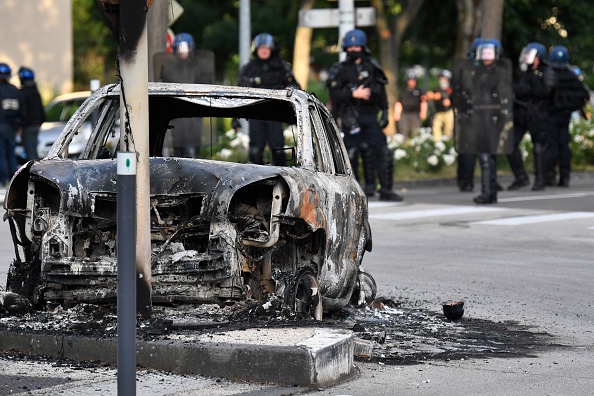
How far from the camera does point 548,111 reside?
22953mm

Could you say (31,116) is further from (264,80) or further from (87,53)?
(87,53)

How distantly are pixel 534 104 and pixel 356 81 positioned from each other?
14.7 ft

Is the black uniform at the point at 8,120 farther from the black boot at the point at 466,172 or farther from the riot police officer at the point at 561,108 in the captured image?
the riot police officer at the point at 561,108

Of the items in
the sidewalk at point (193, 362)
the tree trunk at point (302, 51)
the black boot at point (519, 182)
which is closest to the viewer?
the sidewalk at point (193, 362)

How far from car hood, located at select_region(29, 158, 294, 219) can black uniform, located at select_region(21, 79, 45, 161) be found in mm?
15398

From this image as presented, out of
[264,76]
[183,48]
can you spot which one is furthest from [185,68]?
[264,76]

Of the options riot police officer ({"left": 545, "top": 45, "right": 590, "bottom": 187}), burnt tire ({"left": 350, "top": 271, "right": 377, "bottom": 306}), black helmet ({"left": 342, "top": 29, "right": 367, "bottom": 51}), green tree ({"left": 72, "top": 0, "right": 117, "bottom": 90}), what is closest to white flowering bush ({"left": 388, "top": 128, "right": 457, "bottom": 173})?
riot police officer ({"left": 545, "top": 45, "right": 590, "bottom": 187})

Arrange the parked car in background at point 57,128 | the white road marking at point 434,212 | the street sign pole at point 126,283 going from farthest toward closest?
the parked car in background at point 57,128 < the white road marking at point 434,212 < the street sign pole at point 126,283

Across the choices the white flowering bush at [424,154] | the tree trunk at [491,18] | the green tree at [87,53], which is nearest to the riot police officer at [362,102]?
the white flowering bush at [424,154]

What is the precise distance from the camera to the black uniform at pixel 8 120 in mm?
22953

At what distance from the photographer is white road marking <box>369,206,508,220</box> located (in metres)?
17.3

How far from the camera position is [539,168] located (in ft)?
74.8

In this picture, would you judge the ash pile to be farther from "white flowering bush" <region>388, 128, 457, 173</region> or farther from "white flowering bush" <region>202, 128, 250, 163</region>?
"white flowering bush" <region>388, 128, 457, 173</region>

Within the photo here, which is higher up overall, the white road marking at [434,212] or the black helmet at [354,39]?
the black helmet at [354,39]
